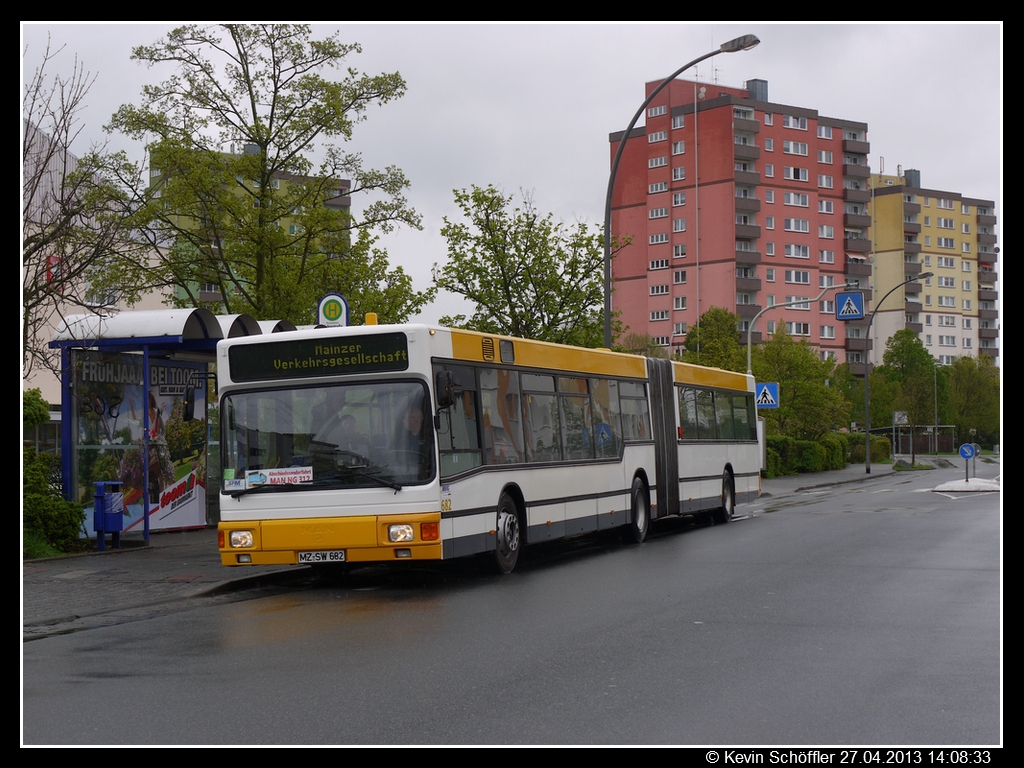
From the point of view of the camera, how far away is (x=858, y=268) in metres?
111

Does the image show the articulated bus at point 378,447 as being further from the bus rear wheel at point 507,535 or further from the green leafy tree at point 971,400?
the green leafy tree at point 971,400

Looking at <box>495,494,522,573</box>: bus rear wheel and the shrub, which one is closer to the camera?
<box>495,494,522,573</box>: bus rear wheel

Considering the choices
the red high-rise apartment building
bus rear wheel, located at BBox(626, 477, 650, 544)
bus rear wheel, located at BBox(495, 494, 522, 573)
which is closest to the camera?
bus rear wheel, located at BBox(495, 494, 522, 573)

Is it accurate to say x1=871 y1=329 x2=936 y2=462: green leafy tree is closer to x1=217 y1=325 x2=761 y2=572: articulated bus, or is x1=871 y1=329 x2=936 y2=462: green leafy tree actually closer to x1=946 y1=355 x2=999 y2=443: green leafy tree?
x1=946 y1=355 x2=999 y2=443: green leafy tree

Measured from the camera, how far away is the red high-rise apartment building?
101250 mm

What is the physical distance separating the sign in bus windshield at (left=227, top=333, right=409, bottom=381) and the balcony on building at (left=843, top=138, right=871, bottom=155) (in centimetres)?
10390

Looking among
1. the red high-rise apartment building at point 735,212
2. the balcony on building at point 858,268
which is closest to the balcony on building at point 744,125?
the red high-rise apartment building at point 735,212

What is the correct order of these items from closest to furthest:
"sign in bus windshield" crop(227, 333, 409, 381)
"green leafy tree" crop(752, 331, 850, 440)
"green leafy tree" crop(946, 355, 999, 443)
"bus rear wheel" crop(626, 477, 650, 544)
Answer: "sign in bus windshield" crop(227, 333, 409, 381) < "bus rear wheel" crop(626, 477, 650, 544) < "green leafy tree" crop(752, 331, 850, 440) < "green leafy tree" crop(946, 355, 999, 443)

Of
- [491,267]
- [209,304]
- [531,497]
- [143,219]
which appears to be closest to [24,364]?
[531,497]

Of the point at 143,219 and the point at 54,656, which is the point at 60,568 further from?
the point at 143,219

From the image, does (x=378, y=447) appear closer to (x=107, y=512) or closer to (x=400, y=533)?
(x=400, y=533)

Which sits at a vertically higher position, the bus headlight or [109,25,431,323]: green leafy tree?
[109,25,431,323]: green leafy tree

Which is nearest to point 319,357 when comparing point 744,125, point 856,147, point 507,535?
point 507,535

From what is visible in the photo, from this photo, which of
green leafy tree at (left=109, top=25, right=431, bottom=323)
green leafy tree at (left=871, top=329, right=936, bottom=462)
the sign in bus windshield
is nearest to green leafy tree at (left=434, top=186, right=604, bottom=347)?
green leafy tree at (left=109, top=25, right=431, bottom=323)
